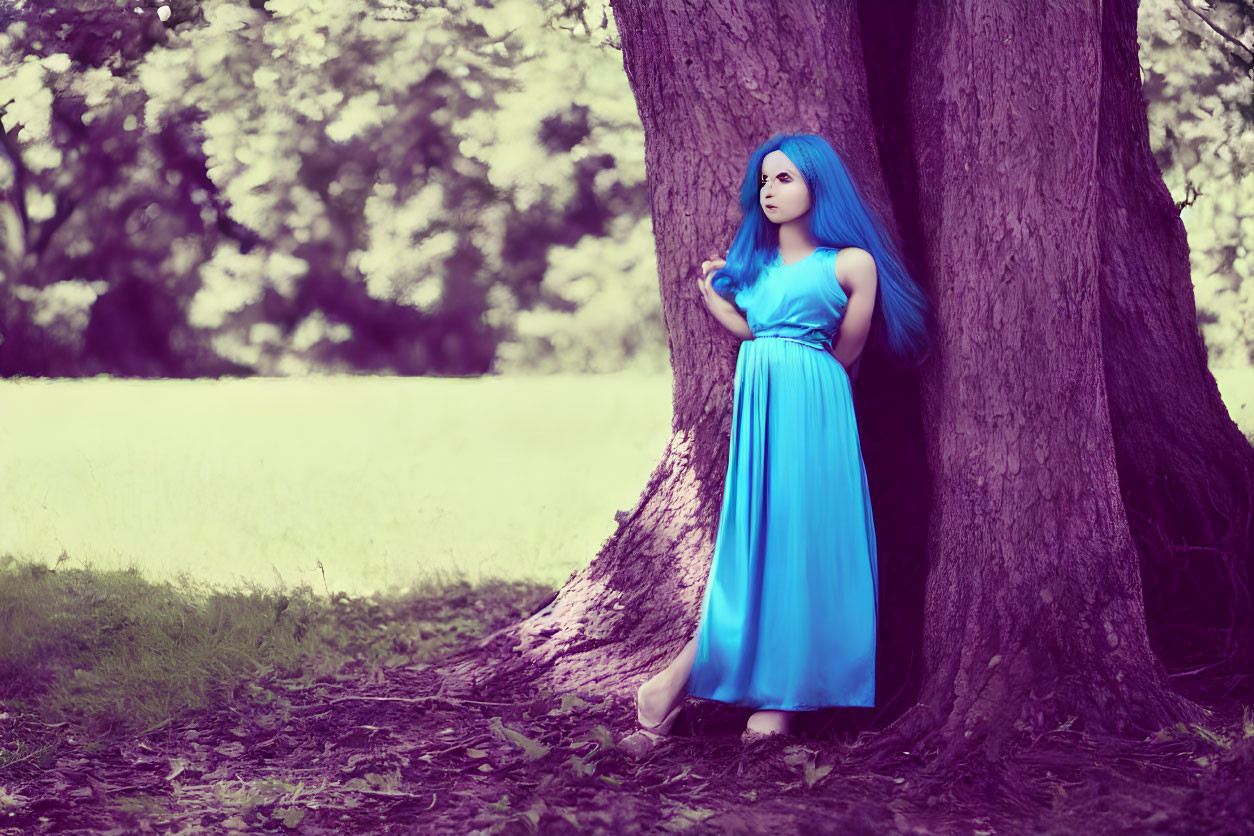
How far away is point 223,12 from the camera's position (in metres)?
14.7

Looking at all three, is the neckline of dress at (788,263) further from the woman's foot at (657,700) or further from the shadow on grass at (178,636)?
the shadow on grass at (178,636)

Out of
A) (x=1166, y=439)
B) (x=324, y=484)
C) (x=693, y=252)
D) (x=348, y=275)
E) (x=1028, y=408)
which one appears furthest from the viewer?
(x=348, y=275)

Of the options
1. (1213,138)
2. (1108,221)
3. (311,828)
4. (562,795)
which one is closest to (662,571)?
(562,795)

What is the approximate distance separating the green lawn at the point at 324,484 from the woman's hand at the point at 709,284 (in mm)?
1534

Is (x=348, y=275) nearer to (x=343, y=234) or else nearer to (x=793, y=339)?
(x=343, y=234)

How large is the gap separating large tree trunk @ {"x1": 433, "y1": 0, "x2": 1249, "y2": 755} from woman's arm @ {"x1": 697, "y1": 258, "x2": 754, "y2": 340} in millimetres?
100

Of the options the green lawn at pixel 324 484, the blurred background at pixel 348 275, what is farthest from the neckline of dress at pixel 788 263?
the blurred background at pixel 348 275

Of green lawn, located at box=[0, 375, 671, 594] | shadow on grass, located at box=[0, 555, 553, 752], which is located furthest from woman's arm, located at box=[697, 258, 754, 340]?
shadow on grass, located at box=[0, 555, 553, 752]

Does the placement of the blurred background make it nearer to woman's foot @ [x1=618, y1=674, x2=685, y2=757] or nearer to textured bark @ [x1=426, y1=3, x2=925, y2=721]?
textured bark @ [x1=426, y1=3, x2=925, y2=721]

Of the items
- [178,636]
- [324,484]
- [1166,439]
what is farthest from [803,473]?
[324,484]

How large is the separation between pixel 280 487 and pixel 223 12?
805 centimetres

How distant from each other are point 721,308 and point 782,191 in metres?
0.47

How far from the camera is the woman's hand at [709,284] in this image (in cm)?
413

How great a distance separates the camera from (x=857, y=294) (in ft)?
12.4
